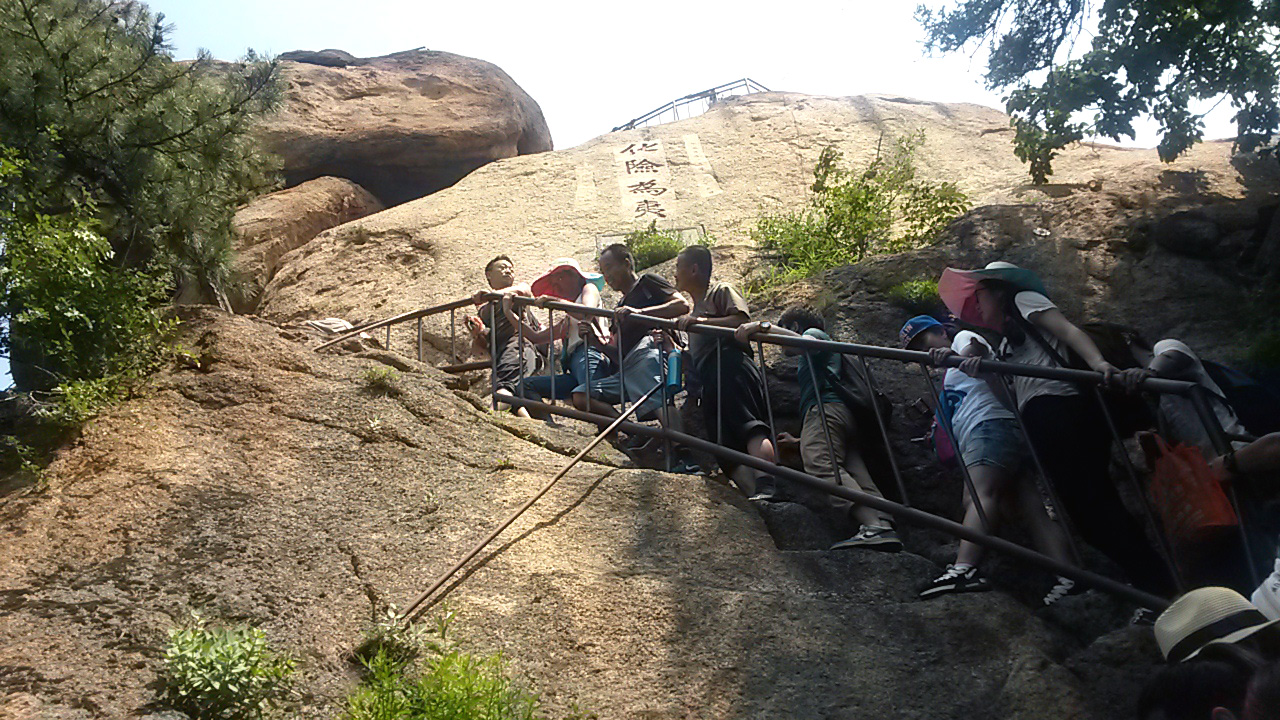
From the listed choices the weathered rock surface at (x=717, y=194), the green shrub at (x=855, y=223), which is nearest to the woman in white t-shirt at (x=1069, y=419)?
the weathered rock surface at (x=717, y=194)

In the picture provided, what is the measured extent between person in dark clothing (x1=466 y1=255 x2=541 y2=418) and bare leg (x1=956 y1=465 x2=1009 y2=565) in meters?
3.32

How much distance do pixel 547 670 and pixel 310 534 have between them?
60.0 inches

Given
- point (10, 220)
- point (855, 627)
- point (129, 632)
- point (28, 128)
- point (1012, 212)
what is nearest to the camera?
point (129, 632)

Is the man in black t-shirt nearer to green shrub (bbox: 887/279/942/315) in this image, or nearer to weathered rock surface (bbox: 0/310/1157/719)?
weathered rock surface (bbox: 0/310/1157/719)

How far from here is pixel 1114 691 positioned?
3.97m

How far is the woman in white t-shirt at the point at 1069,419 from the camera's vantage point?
4.54m

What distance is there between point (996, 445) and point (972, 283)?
997 millimetres

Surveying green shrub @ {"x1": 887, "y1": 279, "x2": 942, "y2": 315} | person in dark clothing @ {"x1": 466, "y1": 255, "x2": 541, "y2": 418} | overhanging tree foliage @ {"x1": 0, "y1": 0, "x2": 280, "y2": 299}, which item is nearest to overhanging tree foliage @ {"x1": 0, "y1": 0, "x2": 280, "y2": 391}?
overhanging tree foliage @ {"x1": 0, "y1": 0, "x2": 280, "y2": 299}

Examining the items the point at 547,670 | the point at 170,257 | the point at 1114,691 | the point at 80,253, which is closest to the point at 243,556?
the point at 547,670

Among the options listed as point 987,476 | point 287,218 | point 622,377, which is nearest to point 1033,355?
point 987,476

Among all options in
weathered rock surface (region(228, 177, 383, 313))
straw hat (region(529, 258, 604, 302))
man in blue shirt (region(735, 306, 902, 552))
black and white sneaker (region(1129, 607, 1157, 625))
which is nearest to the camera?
black and white sneaker (region(1129, 607, 1157, 625))

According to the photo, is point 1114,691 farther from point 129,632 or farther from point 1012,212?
point 1012,212

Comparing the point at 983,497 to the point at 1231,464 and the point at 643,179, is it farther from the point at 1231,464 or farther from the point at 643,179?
the point at 643,179

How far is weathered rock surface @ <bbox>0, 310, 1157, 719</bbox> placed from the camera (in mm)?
4191
